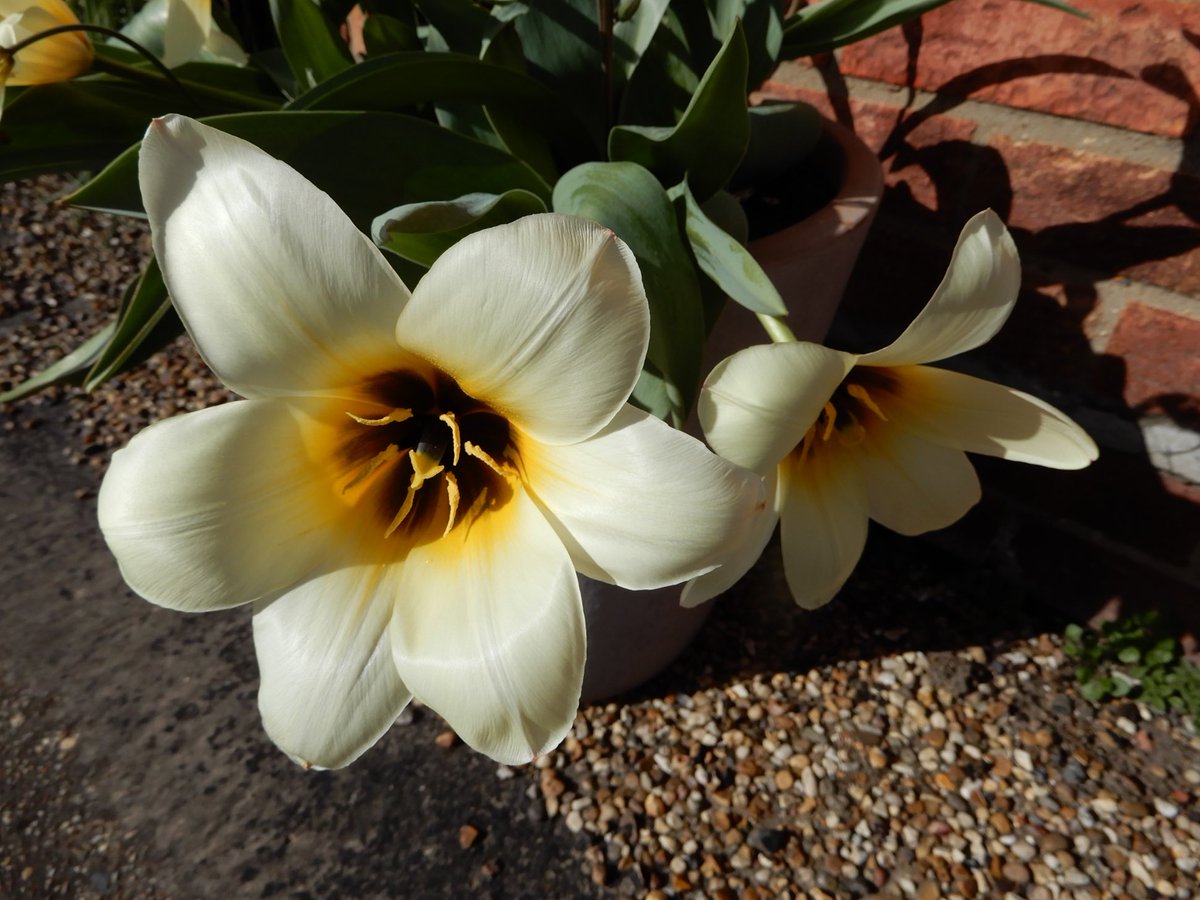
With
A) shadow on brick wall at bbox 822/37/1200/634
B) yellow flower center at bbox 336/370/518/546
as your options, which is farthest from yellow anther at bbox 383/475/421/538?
shadow on brick wall at bbox 822/37/1200/634

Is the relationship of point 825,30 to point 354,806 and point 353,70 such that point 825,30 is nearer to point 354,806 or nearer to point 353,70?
point 353,70

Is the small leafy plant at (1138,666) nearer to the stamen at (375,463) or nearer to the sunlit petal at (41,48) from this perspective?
the stamen at (375,463)

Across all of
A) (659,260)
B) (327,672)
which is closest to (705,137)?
(659,260)

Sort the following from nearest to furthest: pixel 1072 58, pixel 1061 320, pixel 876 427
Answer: pixel 876 427
pixel 1072 58
pixel 1061 320

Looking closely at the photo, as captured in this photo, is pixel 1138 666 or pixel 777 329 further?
pixel 1138 666

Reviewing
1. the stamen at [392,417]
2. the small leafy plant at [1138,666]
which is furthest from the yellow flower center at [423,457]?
the small leafy plant at [1138,666]

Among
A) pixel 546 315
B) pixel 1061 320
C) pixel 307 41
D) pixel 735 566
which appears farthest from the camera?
pixel 1061 320

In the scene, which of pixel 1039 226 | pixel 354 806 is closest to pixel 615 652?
pixel 354 806

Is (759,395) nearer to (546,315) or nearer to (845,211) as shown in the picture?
(546,315)
